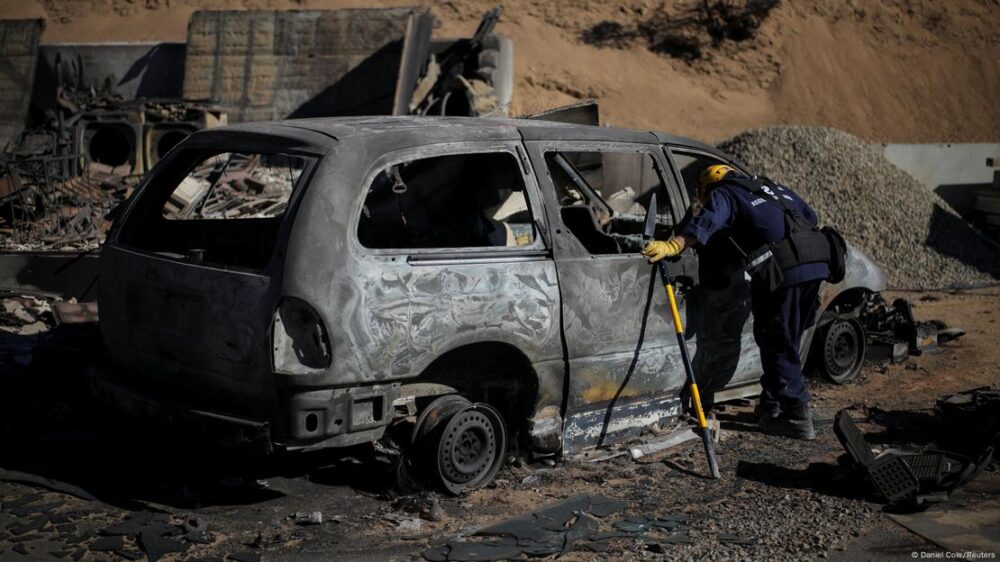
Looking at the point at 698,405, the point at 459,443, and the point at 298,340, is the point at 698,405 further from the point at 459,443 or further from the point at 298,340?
the point at 298,340

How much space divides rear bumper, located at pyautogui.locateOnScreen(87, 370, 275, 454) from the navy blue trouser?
125 inches

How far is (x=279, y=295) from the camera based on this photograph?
4551mm

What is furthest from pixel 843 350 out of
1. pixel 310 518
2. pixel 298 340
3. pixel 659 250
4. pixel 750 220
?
pixel 298 340

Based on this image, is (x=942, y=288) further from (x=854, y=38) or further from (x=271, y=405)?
(x=854, y=38)

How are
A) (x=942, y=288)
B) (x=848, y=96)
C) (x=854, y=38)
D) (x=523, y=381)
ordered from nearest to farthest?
(x=523, y=381), (x=942, y=288), (x=848, y=96), (x=854, y=38)

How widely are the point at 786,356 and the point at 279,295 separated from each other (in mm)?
3285

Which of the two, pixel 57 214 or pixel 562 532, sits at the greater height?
pixel 57 214

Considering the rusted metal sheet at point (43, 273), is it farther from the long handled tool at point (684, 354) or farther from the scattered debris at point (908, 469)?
the scattered debris at point (908, 469)

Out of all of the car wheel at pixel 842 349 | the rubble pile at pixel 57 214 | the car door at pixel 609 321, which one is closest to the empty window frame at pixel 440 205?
the car door at pixel 609 321

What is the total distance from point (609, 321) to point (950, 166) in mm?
11480

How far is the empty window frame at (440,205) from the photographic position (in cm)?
614

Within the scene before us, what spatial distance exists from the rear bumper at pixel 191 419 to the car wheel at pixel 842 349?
461cm

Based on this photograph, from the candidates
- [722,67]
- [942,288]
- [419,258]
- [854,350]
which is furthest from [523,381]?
[722,67]

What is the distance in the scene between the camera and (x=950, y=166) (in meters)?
15.2
